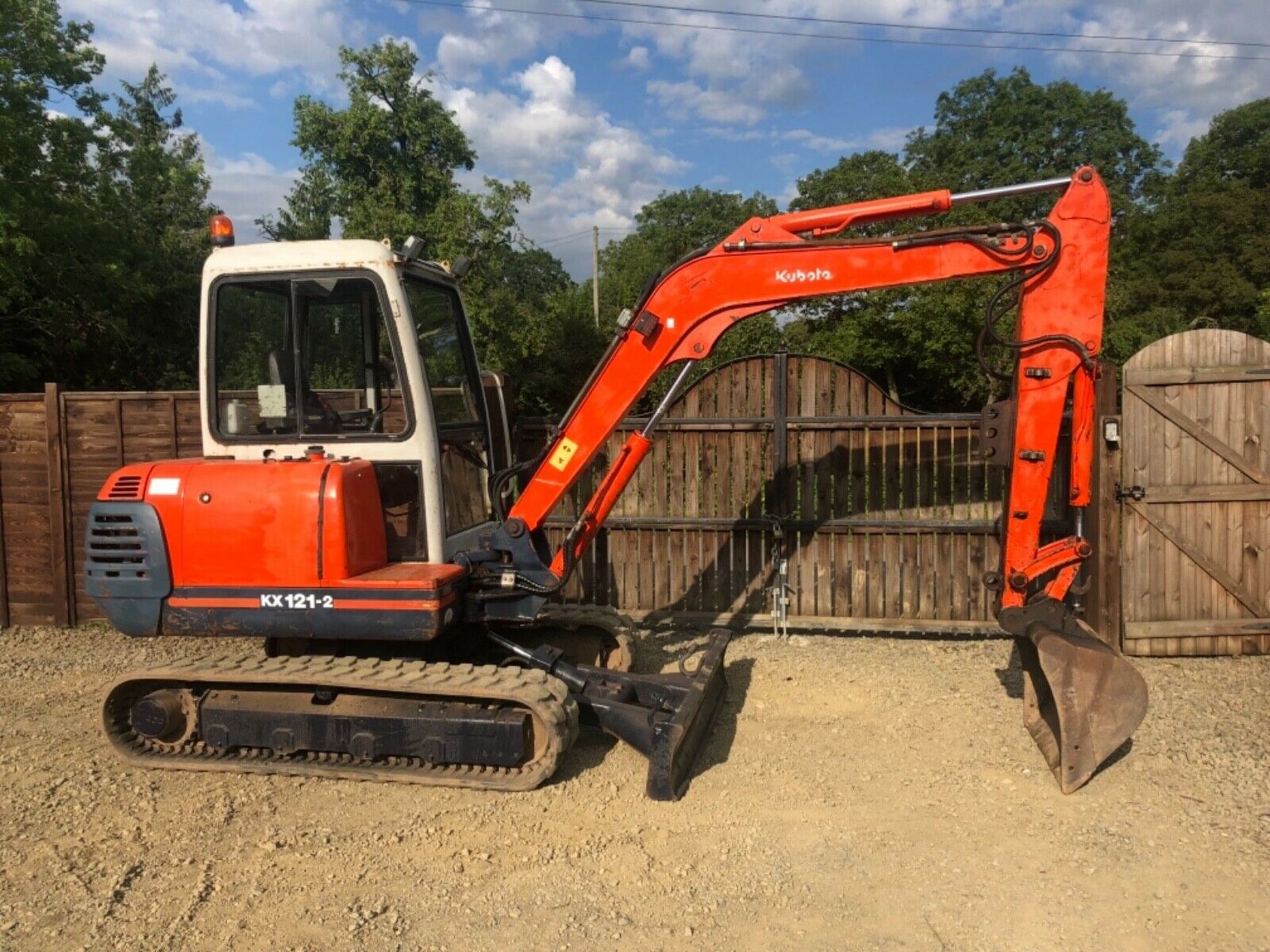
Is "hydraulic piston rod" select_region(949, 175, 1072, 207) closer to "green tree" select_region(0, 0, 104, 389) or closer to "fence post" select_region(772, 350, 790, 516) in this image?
"fence post" select_region(772, 350, 790, 516)

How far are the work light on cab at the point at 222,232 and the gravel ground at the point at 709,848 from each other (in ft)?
9.36

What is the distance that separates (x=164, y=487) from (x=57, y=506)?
12.7ft

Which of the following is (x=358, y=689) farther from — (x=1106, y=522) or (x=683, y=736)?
(x=1106, y=522)

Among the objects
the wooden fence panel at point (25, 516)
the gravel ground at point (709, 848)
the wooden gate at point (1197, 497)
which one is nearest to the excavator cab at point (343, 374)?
the gravel ground at point (709, 848)

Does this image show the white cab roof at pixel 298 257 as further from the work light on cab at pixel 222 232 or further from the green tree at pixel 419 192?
the green tree at pixel 419 192

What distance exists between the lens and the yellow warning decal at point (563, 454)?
202 inches

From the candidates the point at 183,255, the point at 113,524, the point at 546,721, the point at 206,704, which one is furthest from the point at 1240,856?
the point at 183,255

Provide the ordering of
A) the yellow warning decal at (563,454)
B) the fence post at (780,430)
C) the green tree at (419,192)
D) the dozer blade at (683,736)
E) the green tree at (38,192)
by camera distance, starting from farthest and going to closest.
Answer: the green tree at (419,192), the green tree at (38,192), the fence post at (780,430), the yellow warning decal at (563,454), the dozer blade at (683,736)

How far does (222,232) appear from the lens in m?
4.96

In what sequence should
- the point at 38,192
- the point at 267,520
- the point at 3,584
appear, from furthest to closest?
the point at 38,192 → the point at 3,584 → the point at 267,520

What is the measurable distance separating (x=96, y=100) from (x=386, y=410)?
15.7m

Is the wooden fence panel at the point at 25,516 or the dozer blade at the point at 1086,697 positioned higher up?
the wooden fence panel at the point at 25,516

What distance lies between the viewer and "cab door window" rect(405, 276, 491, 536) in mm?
4957

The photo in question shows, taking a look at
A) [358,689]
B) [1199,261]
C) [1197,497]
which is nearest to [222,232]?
[358,689]
